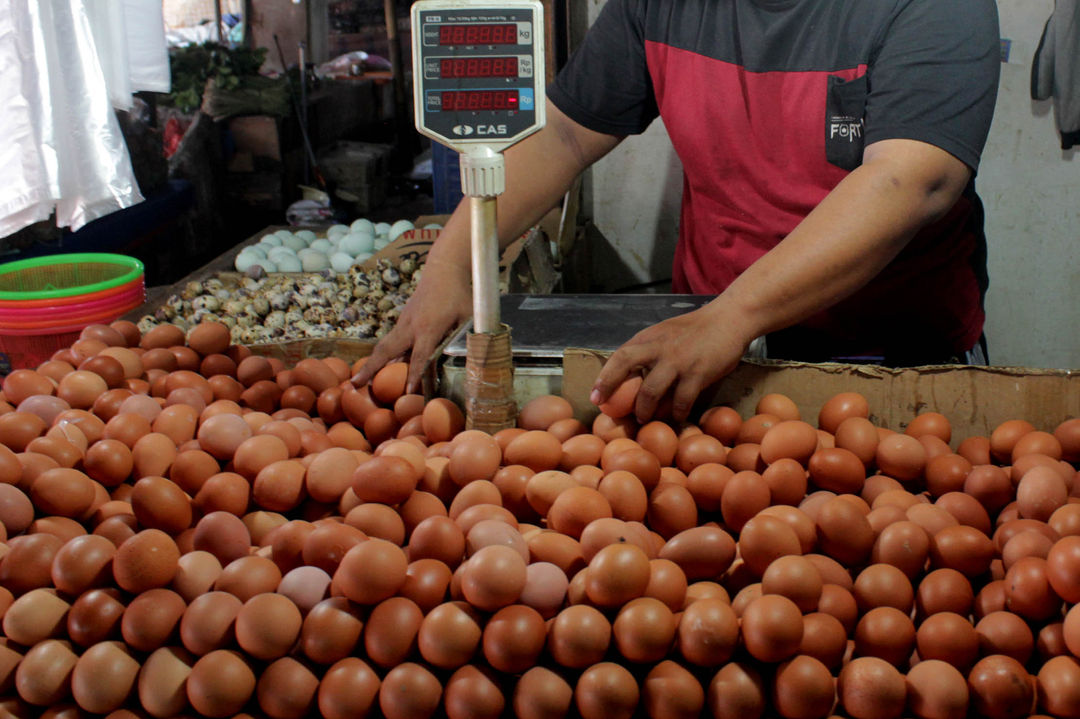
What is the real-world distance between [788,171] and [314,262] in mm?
2193

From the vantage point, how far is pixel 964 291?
1894mm

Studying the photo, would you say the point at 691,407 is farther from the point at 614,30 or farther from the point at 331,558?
the point at 614,30

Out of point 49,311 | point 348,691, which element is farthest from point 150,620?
point 49,311

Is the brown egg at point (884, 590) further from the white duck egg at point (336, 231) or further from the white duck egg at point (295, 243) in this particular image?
the white duck egg at point (336, 231)

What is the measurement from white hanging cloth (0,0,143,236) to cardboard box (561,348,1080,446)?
5.33ft

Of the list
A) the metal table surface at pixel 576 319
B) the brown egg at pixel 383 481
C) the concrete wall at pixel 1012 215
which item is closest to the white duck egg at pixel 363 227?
the concrete wall at pixel 1012 215

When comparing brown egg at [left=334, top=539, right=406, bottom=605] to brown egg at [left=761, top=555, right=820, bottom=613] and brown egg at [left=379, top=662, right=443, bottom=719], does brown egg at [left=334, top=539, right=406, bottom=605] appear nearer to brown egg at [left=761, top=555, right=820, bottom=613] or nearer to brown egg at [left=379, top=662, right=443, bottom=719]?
brown egg at [left=379, top=662, right=443, bottom=719]

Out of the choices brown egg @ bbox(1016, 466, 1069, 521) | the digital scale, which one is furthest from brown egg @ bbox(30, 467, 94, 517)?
brown egg @ bbox(1016, 466, 1069, 521)

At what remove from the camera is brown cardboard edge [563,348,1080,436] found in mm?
1350

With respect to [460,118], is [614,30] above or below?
above

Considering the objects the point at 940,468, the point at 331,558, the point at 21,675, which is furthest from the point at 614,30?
the point at 21,675

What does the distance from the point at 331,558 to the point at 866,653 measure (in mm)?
580

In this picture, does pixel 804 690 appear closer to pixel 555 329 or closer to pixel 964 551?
pixel 964 551

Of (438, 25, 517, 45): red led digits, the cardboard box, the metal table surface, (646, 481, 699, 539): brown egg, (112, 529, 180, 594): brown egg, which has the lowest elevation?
(646, 481, 699, 539): brown egg
